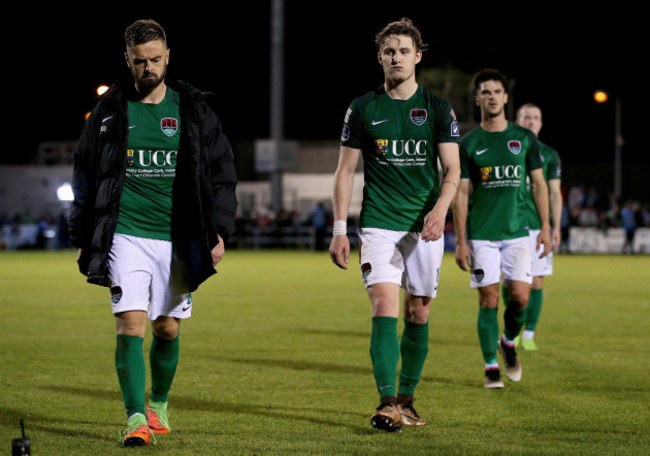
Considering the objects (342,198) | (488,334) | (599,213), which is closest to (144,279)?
(342,198)

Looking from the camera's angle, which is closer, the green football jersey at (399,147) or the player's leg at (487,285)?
the green football jersey at (399,147)

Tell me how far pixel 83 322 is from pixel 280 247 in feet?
94.9

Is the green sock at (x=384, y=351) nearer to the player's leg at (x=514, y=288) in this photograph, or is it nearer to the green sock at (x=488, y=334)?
the green sock at (x=488, y=334)

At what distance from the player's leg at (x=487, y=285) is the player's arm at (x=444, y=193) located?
2.26 metres

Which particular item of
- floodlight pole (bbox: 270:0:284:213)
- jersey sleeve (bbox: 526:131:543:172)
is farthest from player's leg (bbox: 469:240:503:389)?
floodlight pole (bbox: 270:0:284:213)

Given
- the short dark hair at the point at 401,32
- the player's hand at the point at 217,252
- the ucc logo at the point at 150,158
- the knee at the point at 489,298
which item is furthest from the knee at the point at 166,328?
the knee at the point at 489,298

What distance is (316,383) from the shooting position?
29.5 feet

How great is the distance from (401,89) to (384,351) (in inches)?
65.7

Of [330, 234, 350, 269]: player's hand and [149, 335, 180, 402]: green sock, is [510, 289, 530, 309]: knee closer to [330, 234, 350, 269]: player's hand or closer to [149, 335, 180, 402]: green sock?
[330, 234, 350, 269]: player's hand

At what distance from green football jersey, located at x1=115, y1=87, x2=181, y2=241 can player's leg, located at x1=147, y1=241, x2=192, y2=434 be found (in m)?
0.17

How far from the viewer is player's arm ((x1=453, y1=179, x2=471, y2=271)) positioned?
8992 millimetres

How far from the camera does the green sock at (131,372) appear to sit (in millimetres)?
6269

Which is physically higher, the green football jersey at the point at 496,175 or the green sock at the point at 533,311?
the green football jersey at the point at 496,175

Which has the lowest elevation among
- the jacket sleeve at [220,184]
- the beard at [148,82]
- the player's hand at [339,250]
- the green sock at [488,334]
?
the green sock at [488,334]
